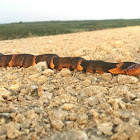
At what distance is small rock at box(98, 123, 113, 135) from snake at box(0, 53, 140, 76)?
5.37 ft

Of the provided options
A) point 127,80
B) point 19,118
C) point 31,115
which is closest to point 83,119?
point 31,115

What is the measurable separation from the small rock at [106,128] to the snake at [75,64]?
164 cm

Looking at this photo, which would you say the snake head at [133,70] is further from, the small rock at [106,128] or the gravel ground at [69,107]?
the small rock at [106,128]

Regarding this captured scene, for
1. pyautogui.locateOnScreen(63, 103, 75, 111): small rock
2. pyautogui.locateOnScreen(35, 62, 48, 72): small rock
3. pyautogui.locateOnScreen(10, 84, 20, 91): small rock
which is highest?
pyautogui.locateOnScreen(35, 62, 48, 72): small rock

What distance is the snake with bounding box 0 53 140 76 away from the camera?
339 centimetres

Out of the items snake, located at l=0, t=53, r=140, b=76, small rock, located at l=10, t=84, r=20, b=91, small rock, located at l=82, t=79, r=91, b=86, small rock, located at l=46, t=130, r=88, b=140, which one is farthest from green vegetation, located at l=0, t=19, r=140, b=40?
small rock, located at l=46, t=130, r=88, b=140

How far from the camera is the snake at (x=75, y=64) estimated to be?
3.39 m

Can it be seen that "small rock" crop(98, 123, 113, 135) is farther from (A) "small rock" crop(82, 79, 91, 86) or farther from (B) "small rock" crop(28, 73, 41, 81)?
(B) "small rock" crop(28, 73, 41, 81)

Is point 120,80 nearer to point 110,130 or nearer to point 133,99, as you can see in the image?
point 133,99

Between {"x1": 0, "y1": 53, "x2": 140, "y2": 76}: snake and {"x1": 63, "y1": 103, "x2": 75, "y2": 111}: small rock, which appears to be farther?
{"x1": 0, "y1": 53, "x2": 140, "y2": 76}: snake

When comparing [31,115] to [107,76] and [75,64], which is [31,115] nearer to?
[107,76]

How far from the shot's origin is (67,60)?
399cm

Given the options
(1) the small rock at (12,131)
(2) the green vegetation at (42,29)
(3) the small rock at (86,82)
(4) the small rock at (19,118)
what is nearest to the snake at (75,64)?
(3) the small rock at (86,82)

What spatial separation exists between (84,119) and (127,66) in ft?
6.02
